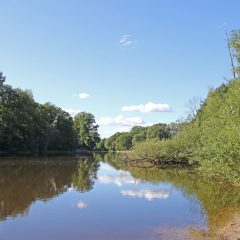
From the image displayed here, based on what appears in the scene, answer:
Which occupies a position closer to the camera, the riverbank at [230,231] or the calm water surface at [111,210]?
the riverbank at [230,231]

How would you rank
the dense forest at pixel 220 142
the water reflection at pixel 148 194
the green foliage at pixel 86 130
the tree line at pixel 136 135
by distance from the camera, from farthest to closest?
the tree line at pixel 136 135, the green foliage at pixel 86 130, the water reflection at pixel 148 194, the dense forest at pixel 220 142

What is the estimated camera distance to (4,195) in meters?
21.9

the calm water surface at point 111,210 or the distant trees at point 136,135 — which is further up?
the distant trees at point 136,135

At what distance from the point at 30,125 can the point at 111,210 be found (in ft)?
212

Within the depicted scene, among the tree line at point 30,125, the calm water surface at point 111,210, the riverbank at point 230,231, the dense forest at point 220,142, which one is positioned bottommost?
the riverbank at point 230,231

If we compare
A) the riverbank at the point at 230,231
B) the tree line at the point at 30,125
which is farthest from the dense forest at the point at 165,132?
the riverbank at the point at 230,231

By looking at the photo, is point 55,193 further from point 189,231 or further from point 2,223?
point 189,231

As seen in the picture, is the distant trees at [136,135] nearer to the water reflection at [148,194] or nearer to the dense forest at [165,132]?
the dense forest at [165,132]

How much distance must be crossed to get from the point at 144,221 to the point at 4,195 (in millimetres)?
9048

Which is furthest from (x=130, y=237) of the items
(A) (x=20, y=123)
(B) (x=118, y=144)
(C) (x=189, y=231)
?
Result: (B) (x=118, y=144)

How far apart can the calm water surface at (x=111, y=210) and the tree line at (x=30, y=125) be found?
1830 inches

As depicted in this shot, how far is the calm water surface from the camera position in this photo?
14141 millimetres

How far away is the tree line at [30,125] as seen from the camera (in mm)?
74500

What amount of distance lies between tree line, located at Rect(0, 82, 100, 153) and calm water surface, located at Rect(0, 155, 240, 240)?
153 feet
